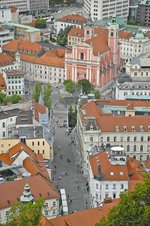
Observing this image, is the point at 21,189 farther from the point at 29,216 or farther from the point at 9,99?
the point at 9,99

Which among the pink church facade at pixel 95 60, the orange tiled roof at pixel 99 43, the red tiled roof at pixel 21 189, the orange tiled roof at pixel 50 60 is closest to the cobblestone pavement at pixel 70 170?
the red tiled roof at pixel 21 189

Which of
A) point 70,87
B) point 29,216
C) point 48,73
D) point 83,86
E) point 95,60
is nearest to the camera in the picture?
point 29,216

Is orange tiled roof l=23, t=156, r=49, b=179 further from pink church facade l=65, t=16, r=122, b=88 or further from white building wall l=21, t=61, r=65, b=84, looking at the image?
white building wall l=21, t=61, r=65, b=84

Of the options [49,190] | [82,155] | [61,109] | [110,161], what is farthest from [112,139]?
[61,109]

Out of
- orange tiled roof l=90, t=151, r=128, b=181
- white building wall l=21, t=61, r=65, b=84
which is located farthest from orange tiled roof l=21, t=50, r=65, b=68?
orange tiled roof l=90, t=151, r=128, b=181

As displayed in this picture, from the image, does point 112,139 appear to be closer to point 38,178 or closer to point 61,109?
point 38,178

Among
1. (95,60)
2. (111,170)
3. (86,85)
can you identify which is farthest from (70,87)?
(111,170)
